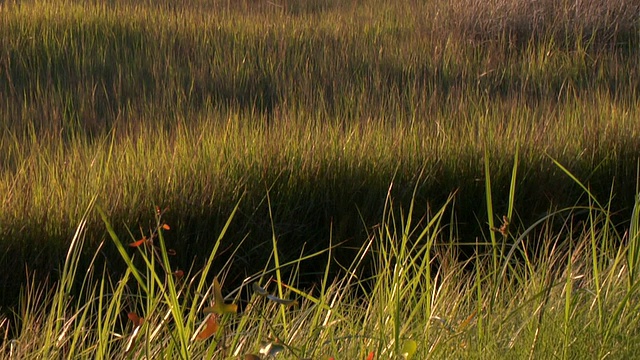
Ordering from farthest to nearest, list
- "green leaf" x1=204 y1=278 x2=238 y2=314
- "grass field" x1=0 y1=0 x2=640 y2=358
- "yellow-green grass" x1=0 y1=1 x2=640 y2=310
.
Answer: "yellow-green grass" x1=0 y1=1 x2=640 y2=310 < "grass field" x1=0 y1=0 x2=640 y2=358 < "green leaf" x1=204 y1=278 x2=238 y2=314

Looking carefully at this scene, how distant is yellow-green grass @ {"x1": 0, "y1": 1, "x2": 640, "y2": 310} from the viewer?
7.96 feet

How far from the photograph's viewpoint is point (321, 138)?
2.78 m

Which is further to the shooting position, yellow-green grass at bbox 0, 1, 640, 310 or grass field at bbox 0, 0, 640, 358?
yellow-green grass at bbox 0, 1, 640, 310

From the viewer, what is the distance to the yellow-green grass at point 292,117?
2.43m

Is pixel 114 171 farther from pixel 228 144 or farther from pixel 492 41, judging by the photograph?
pixel 492 41

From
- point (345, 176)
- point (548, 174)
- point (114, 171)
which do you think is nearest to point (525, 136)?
point (548, 174)

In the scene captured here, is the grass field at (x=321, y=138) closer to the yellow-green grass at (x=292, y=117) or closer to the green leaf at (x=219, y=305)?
the yellow-green grass at (x=292, y=117)

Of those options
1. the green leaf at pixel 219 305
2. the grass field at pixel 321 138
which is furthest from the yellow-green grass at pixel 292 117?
the green leaf at pixel 219 305

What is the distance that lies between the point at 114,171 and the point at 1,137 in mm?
731

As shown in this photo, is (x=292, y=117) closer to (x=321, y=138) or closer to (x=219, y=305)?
(x=321, y=138)

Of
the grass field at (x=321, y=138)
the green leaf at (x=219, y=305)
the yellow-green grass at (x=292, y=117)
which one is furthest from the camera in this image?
the yellow-green grass at (x=292, y=117)

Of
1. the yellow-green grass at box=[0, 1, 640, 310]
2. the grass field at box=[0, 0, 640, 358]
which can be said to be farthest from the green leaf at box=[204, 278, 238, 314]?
the yellow-green grass at box=[0, 1, 640, 310]

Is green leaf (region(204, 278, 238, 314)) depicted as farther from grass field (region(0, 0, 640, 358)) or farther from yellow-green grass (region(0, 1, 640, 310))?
yellow-green grass (region(0, 1, 640, 310))

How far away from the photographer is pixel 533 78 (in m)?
4.02
